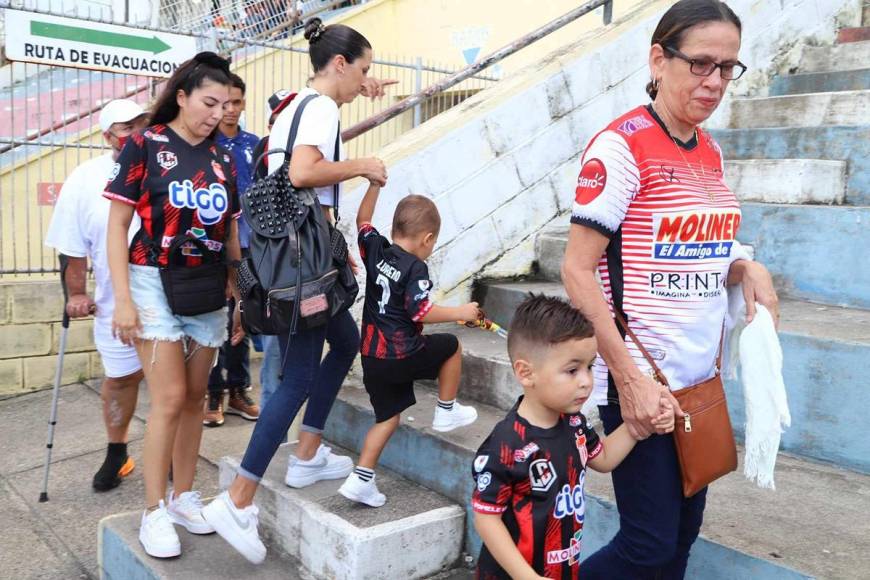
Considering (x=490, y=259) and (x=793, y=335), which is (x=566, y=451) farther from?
(x=490, y=259)

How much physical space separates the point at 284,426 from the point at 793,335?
2.11 meters

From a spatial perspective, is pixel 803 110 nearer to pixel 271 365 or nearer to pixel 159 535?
pixel 271 365

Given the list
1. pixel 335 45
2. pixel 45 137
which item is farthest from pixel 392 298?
pixel 45 137

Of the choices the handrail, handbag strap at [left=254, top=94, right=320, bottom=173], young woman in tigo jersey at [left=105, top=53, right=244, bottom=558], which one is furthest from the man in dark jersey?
the handrail

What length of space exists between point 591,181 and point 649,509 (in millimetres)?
913

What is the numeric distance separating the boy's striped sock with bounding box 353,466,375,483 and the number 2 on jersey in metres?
0.66

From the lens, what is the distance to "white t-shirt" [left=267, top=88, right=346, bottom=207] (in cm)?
306

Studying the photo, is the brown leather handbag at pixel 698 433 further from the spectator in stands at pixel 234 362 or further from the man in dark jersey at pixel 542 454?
the spectator in stands at pixel 234 362

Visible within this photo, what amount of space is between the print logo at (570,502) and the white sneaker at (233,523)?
1397 mm

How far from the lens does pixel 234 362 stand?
18.1ft

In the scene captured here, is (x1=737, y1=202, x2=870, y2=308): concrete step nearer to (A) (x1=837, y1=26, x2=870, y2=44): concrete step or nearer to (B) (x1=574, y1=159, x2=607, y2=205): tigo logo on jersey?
(B) (x1=574, y1=159, x2=607, y2=205): tigo logo on jersey

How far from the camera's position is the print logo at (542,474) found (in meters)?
2.18

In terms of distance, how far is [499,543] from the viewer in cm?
212

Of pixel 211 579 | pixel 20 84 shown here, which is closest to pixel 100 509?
pixel 211 579
